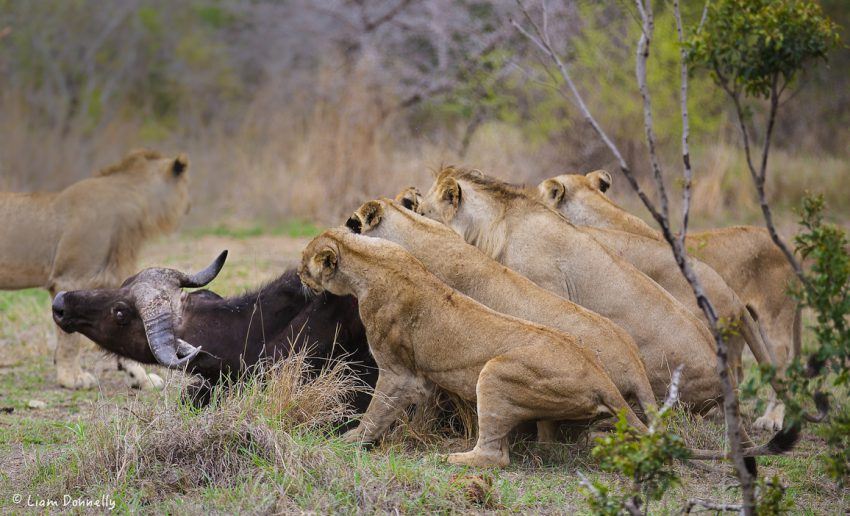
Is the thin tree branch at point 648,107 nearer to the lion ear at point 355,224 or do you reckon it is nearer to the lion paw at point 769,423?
the lion ear at point 355,224

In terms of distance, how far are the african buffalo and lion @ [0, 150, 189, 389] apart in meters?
1.70

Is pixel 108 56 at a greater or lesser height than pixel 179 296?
greater

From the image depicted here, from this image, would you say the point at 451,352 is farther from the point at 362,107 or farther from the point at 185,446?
the point at 362,107

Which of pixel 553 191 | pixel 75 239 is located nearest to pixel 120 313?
pixel 75 239

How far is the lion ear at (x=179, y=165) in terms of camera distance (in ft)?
33.5

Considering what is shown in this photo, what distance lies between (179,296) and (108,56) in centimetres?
2082

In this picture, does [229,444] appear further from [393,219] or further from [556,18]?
[556,18]

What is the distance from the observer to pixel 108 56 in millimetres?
25969

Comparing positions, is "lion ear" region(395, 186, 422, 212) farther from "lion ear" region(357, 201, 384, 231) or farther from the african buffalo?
the african buffalo

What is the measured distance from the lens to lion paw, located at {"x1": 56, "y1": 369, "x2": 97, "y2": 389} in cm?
820

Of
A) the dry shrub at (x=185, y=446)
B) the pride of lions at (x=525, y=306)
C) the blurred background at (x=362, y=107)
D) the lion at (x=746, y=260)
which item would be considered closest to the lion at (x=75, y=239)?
the pride of lions at (x=525, y=306)

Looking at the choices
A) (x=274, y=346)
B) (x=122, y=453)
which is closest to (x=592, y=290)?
(x=274, y=346)

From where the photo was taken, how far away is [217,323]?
661 cm

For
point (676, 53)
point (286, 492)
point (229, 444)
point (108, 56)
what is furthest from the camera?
point (108, 56)
